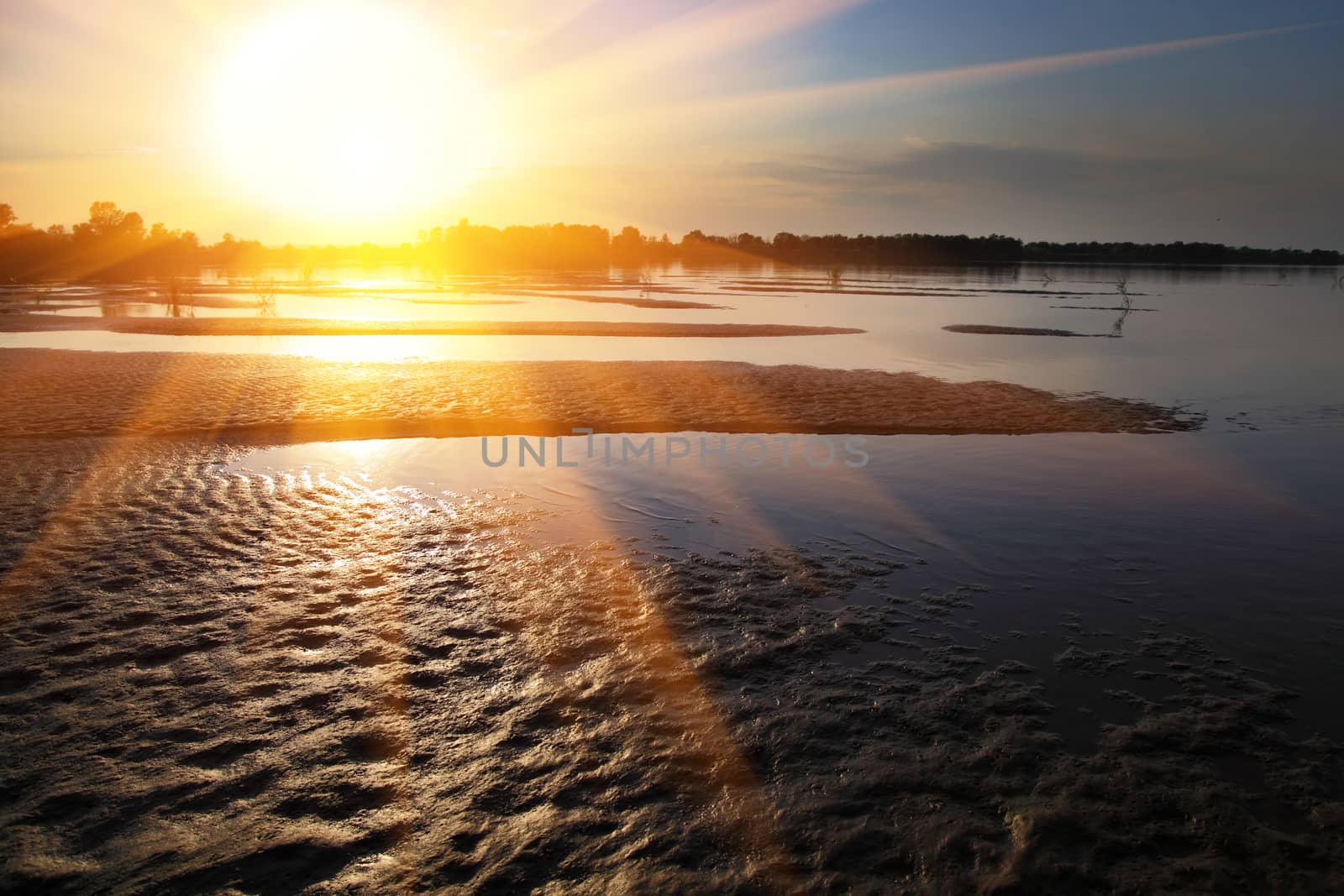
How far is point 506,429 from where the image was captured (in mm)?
14812

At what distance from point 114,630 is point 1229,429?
736 inches

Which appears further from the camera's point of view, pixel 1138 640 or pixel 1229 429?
pixel 1229 429

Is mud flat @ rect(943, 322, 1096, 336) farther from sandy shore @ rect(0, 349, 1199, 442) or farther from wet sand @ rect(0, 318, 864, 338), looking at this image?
sandy shore @ rect(0, 349, 1199, 442)

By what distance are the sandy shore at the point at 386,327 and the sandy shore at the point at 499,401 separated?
10155mm

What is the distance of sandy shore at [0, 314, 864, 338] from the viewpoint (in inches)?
1280

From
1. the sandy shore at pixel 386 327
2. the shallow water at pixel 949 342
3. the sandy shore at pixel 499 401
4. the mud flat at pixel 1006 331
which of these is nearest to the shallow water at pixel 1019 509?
the sandy shore at pixel 499 401

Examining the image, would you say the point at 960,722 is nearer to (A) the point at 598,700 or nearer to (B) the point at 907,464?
(A) the point at 598,700

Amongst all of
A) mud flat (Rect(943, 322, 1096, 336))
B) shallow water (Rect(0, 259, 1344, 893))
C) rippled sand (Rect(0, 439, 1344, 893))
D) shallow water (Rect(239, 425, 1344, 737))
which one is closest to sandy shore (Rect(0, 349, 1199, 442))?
shallow water (Rect(239, 425, 1344, 737))

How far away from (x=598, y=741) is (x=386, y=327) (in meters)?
31.6

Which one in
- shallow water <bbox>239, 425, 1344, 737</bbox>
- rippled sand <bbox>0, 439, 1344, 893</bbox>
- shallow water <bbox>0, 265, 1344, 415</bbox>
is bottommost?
rippled sand <bbox>0, 439, 1344, 893</bbox>

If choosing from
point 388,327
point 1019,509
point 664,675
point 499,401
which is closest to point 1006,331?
point 388,327

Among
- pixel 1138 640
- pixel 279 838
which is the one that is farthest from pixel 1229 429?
pixel 279 838

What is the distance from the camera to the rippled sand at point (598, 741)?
408 cm

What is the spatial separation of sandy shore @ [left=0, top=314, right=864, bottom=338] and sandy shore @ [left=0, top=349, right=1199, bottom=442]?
33.3 feet
